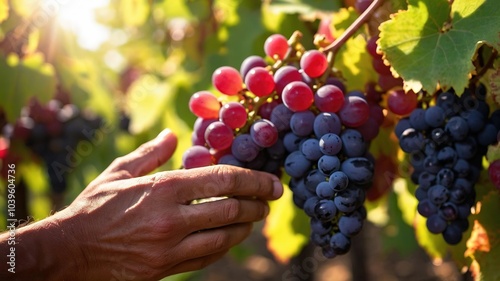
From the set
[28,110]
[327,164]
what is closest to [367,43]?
[327,164]

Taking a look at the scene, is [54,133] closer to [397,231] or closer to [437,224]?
[397,231]

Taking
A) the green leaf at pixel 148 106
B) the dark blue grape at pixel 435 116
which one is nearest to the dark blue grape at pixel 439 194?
the dark blue grape at pixel 435 116

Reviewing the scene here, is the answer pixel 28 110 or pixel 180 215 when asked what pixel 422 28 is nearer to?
pixel 180 215

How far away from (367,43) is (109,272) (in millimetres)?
715

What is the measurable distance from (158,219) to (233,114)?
0.25 metres

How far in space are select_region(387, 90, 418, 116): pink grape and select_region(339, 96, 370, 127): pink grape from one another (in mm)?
85

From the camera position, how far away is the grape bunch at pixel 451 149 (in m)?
1.08

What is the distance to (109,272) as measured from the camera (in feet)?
3.88

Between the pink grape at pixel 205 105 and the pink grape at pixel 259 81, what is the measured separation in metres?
0.10

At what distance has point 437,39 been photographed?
3.45 ft

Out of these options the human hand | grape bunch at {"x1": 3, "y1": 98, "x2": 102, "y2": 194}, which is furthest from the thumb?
grape bunch at {"x1": 3, "y1": 98, "x2": 102, "y2": 194}

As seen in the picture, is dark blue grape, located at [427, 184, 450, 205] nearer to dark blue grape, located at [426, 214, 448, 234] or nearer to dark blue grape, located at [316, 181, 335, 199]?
dark blue grape, located at [426, 214, 448, 234]

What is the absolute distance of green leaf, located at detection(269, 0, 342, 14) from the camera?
4.99 ft

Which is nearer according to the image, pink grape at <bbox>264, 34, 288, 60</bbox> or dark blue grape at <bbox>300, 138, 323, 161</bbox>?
dark blue grape at <bbox>300, 138, 323, 161</bbox>
